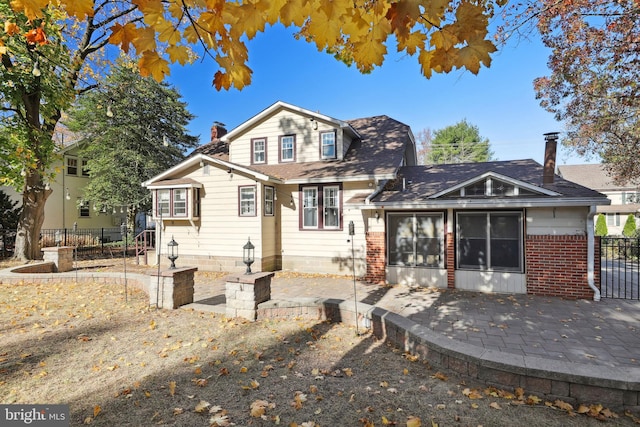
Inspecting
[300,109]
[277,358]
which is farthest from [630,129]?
[277,358]

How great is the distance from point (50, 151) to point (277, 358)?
13.7 m

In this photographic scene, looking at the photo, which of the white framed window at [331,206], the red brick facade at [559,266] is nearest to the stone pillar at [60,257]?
the white framed window at [331,206]

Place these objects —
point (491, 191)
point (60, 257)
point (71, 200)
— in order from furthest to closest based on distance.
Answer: point (71, 200)
point (60, 257)
point (491, 191)

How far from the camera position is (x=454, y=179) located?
429 inches

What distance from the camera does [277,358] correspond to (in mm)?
4496

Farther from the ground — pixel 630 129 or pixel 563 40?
pixel 563 40

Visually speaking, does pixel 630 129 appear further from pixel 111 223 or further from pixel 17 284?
pixel 111 223

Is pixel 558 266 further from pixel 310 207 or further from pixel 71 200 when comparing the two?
pixel 71 200

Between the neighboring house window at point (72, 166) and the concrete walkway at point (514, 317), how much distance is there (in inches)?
902

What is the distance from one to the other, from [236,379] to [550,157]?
998cm

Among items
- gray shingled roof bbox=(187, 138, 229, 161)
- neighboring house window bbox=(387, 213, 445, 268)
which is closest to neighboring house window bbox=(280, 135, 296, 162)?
gray shingled roof bbox=(187, 138, 229, 161)

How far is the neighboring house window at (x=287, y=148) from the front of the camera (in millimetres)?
13320

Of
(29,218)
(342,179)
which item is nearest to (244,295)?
(342,179)

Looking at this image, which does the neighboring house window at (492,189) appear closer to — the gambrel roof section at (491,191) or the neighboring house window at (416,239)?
the gambrel roof section at (491,191)
